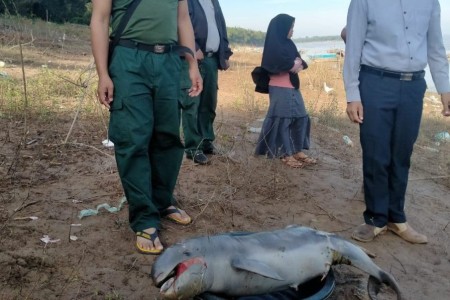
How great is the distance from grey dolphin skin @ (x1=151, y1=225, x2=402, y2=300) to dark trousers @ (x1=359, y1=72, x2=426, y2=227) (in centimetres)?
84

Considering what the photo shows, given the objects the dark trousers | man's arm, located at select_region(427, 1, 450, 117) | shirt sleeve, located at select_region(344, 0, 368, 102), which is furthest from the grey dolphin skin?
man's arm, located at select_region(427, 1, 450, 117)

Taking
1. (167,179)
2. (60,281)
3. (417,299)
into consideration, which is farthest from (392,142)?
(60,281)

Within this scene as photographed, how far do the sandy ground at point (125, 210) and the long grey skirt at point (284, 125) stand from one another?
0.71 feet

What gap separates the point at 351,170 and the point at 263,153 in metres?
0.96

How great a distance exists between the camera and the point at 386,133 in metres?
3.14

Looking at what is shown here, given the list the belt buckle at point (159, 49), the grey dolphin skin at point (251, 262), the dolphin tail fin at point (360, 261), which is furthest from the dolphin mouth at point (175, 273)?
the belt buckle at point (159, 49)

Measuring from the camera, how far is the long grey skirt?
4.80 meters

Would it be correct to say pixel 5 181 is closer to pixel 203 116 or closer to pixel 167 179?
pixel 167 179

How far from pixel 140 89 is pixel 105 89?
0.19 m

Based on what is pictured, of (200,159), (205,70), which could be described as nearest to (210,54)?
(205,70)

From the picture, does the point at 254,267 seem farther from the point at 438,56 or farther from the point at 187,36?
the point at 438,56

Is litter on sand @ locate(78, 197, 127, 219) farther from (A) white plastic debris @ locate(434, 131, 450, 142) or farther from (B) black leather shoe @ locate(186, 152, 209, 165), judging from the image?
(A) white plastic debris @ locate(434, 131, 450, 142)

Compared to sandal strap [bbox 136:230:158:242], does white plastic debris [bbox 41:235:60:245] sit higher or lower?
lower

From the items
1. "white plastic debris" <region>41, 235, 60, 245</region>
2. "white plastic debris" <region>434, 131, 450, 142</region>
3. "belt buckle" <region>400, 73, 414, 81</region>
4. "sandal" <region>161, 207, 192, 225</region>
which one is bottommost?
"white plastic debris" <region>434, 131, 450, 142</region>
